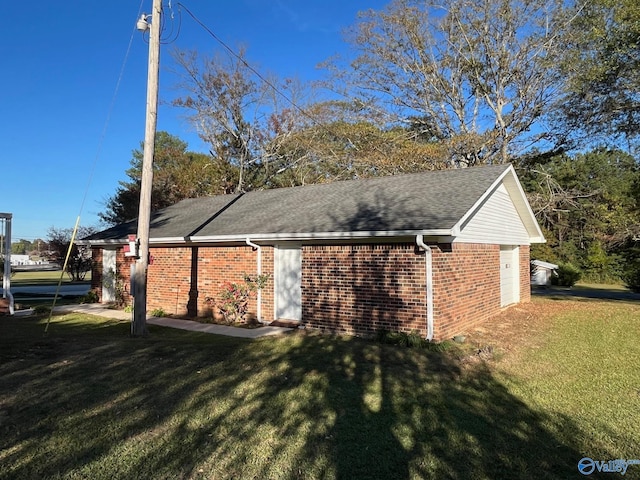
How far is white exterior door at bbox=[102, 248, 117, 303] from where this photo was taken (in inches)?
572

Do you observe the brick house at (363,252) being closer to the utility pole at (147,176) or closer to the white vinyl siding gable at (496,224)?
the white vinyl siding gable at (496,224)

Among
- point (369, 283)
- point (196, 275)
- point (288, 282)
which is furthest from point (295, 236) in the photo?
point (196, 275)

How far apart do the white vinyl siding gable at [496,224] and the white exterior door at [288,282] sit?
3.62 m

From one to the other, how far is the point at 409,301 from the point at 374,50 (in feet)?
62.7

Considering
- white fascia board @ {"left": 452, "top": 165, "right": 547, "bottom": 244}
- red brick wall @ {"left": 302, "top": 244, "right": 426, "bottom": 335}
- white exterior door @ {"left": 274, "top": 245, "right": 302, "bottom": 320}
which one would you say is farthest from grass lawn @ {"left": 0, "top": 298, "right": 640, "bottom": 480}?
white fascia board @ {"left": 452, "top": 165, "right": 547, "bottom": 244}

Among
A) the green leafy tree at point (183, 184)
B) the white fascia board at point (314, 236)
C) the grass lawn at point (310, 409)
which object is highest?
the green leafy tree at point (183, 184)

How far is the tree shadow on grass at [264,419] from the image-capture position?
137 inches

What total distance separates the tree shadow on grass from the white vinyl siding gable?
4.10 m

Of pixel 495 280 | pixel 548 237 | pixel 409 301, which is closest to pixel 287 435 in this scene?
pixel 409 301

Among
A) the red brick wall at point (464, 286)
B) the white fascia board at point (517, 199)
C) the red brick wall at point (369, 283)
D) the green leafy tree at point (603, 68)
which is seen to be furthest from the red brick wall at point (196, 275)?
the green leafy tree at point (603, 68)

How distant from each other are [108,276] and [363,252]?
982 centimetres

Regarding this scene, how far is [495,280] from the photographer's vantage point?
39.0ft

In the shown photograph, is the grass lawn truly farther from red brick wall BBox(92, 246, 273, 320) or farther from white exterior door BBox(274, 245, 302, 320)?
red brick wall BBox(92, 246, 273, 320)

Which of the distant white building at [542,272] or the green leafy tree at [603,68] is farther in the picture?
the distant white building at [542,272]
